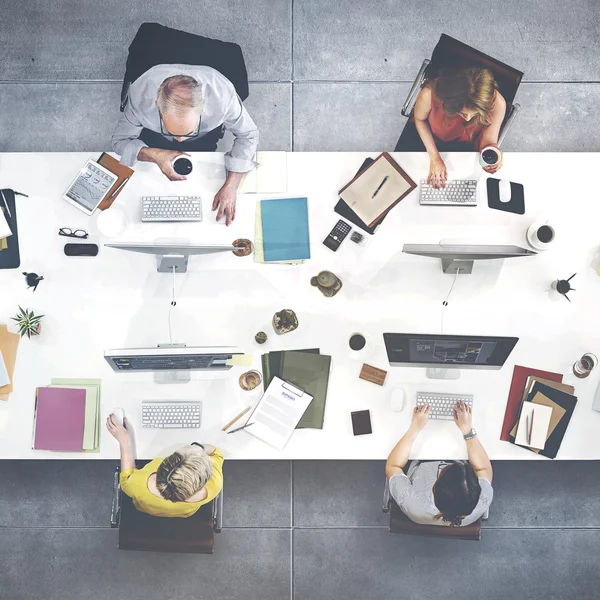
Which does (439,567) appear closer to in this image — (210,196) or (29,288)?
(210,196)

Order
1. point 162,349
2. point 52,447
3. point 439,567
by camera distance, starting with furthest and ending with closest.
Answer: point 439,567 → point 52,447 → point 162,349

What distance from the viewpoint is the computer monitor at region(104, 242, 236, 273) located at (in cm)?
207

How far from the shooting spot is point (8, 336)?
7.95 feet

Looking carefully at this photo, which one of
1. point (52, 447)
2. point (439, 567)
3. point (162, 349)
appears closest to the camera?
point (162, 349)

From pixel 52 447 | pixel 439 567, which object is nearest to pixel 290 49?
pixel 52 447

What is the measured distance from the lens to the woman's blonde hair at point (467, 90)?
2.29 m

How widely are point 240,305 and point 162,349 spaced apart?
1.59ft

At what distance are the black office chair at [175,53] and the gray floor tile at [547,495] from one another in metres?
2.66

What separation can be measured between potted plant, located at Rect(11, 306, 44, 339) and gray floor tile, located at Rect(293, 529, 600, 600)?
1842mm

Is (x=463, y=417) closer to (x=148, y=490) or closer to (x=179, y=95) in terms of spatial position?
(x=148, y=490)

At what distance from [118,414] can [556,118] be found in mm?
3039

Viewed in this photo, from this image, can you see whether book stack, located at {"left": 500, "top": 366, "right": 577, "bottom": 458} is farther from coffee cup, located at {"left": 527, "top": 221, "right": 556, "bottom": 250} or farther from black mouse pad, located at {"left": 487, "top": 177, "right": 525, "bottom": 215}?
black mouse pad, located at {"left": 487, "top": 177, "right": 525, "bottom": 215}

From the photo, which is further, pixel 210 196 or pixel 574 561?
pixel 574 561

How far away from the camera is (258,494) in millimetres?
3109
